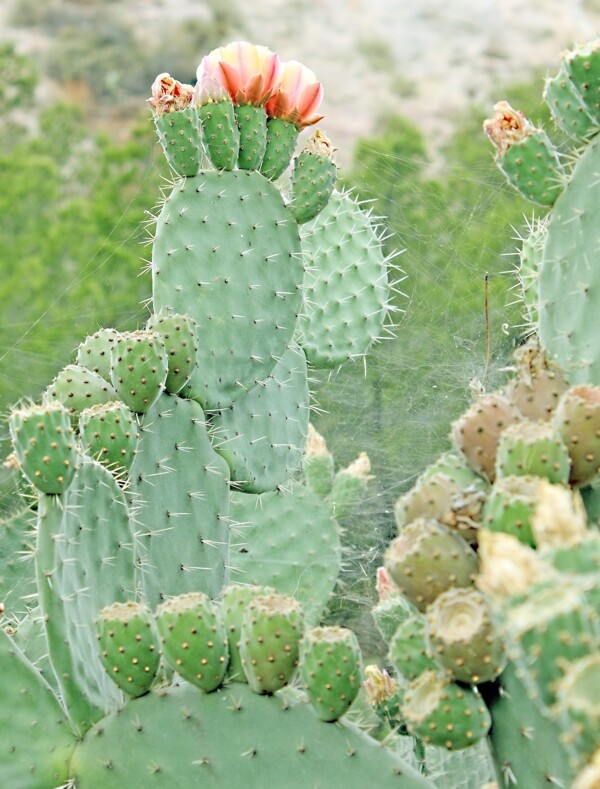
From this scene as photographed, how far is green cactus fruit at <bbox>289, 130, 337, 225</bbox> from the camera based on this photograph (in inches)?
92.4

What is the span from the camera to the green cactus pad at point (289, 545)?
2.76 metres

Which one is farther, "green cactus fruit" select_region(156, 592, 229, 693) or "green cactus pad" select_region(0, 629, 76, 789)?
"green cactus pad" select_region(0, 629, 76, 789)

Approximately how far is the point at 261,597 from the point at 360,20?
109 ft

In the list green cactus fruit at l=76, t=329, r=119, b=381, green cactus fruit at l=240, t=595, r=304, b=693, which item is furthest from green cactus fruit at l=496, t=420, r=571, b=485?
green cactus fruit at l=76, t=329, r=119, b=381

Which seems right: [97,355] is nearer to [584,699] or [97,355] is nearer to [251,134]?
[251,134]

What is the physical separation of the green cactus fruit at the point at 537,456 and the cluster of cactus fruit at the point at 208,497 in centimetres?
31

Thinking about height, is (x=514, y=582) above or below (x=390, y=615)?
above

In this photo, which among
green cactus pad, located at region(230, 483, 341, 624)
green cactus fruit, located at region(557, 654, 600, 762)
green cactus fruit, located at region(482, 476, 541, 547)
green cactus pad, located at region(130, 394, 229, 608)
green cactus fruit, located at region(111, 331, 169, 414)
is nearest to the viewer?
green cactus fruit, located at region(557, 654, 600, 762)

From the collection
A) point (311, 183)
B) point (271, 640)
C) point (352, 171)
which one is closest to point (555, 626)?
point (271, 640)

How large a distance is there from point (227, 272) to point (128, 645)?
1.01m

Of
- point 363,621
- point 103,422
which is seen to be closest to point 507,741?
point 103,422

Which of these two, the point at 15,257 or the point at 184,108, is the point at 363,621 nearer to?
the point at 184,108

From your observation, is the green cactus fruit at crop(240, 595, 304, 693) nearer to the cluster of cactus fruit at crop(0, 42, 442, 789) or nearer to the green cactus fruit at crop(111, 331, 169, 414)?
the cluster of cactus fruit at crop(0, 42, 442, 789)

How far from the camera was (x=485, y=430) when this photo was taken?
1.24 meters
